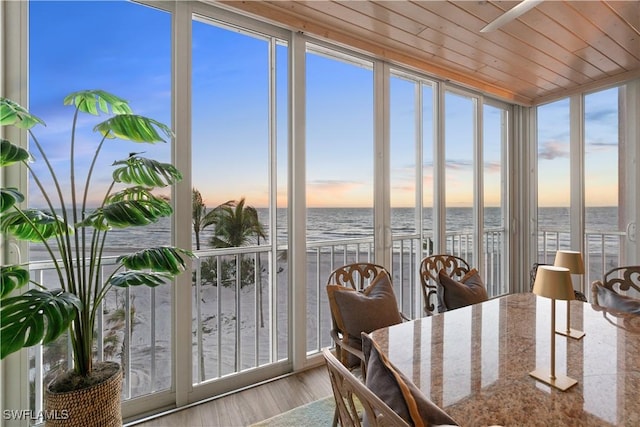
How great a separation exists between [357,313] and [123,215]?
51.3 inches

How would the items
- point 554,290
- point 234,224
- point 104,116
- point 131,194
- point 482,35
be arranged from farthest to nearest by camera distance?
point 482,35 < point 234,224 < point 104,116 < point 131,194 < point 554,290

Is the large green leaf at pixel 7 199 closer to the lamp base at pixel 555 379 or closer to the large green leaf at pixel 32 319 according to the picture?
the large green leaf at pixel 32 319

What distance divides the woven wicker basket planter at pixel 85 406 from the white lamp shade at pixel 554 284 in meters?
1.91

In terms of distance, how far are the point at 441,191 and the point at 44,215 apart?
332 centimetres

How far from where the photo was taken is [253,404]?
2178mm

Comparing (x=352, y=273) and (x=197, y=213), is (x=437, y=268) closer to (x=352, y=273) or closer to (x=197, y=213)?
(x=352, y=273)

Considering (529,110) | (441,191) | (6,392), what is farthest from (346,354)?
(529,110)

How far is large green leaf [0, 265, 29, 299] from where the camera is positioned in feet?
4.24

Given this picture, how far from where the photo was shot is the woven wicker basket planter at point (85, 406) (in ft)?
4.53

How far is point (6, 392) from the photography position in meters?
1.73

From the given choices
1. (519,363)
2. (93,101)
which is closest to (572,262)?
(519,363)

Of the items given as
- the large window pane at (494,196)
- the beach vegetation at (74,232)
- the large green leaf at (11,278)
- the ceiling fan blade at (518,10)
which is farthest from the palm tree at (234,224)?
the large window pane at (494,196)

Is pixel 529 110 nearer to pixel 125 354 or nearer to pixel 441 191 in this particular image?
pixel 441 191

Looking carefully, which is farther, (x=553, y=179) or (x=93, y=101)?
(x=553, y=179)
